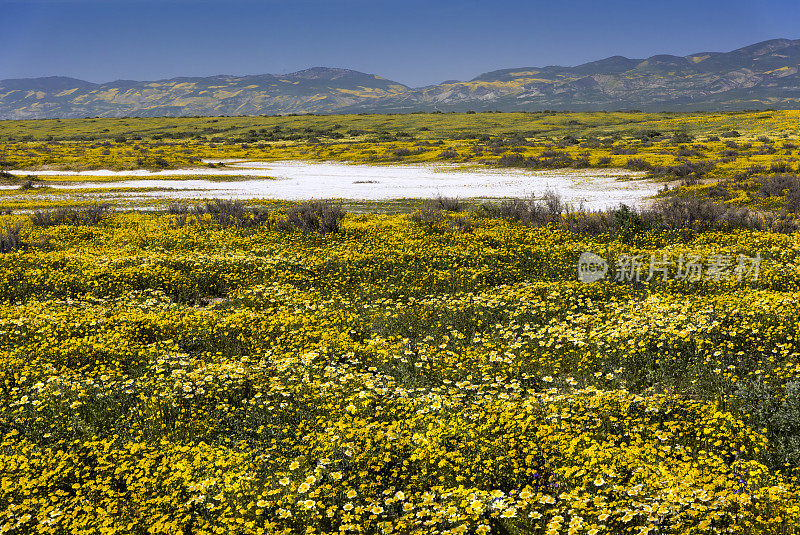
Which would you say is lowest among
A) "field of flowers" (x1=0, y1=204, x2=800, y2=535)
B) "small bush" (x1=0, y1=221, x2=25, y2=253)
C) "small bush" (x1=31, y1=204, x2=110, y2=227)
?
"field of flowers" (x1=0, y1=204, x2=800, y2=535)

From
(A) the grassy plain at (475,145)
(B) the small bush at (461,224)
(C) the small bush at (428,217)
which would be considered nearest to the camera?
(B) the small bush at (461,224)

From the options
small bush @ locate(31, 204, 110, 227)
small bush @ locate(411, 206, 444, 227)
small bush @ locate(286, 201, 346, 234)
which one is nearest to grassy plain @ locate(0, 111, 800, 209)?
small bush @ locate(411, 206, 444, 227)

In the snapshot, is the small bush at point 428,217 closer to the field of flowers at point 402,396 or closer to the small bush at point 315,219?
the small bush at point 315,219

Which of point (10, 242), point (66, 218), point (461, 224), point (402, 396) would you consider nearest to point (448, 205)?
point (461, 224)

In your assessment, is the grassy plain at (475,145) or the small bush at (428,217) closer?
the small bush at (428,217)

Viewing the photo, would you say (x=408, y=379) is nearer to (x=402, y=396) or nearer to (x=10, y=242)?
(x=402, y=396)

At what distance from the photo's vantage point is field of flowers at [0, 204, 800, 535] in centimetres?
512

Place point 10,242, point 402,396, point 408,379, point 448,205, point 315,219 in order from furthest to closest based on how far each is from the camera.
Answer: point 448,205, point 315,219, point 10,242, point 408,379, point 402,396

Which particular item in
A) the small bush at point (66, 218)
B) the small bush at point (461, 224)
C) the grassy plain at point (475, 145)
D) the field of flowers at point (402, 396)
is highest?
the grassy plain at point (475, 145)

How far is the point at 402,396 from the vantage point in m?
7.27

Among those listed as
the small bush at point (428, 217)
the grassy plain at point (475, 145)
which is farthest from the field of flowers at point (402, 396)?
the grassy plain at point (475, 145)

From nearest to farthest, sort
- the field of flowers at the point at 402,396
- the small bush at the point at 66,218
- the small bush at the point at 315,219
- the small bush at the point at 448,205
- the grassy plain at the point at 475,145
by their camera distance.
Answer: the field of flowers at the point at 402,396 < the small bush at the point at 315,219 < the small bush at the point at 66,218 < the small bush at the point at 448,205 < the grassy plain at the point at 475,145

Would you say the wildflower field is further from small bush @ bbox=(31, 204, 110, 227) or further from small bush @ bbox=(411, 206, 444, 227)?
Answer: small bush @ bbox=(31, 204, 110, 227)

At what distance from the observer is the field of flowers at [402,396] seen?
512cm
